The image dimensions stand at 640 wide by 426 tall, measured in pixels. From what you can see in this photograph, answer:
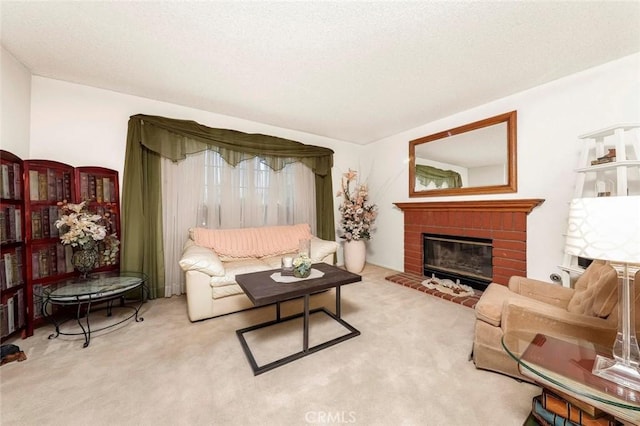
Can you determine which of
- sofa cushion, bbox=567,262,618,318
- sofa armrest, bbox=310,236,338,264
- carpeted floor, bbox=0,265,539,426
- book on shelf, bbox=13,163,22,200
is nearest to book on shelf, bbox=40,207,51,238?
book on shelf, bbox=13,163,22,200

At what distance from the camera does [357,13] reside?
1.50 m

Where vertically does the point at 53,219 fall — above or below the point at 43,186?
below

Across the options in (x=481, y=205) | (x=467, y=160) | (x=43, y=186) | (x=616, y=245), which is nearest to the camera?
(x=616, y=245)

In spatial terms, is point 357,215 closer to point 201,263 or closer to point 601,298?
point 201,263

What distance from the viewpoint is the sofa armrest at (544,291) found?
1.71 metres

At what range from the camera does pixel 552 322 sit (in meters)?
1.26

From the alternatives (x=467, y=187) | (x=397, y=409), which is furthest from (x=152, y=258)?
(x=467, y=187)

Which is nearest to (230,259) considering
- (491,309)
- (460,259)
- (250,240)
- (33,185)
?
(250,240)

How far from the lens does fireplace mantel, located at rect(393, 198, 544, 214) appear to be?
97.3 inches

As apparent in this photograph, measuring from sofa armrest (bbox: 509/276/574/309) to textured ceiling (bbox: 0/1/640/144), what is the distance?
188 centimetres

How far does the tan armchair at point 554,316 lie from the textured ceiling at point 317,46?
1.68m

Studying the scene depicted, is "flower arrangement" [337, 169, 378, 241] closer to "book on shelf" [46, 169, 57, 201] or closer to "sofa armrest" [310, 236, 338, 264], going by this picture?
"sofa armrest" [310, 236, 338, 264]

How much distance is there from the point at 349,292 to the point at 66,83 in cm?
384

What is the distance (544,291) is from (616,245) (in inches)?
51.1
